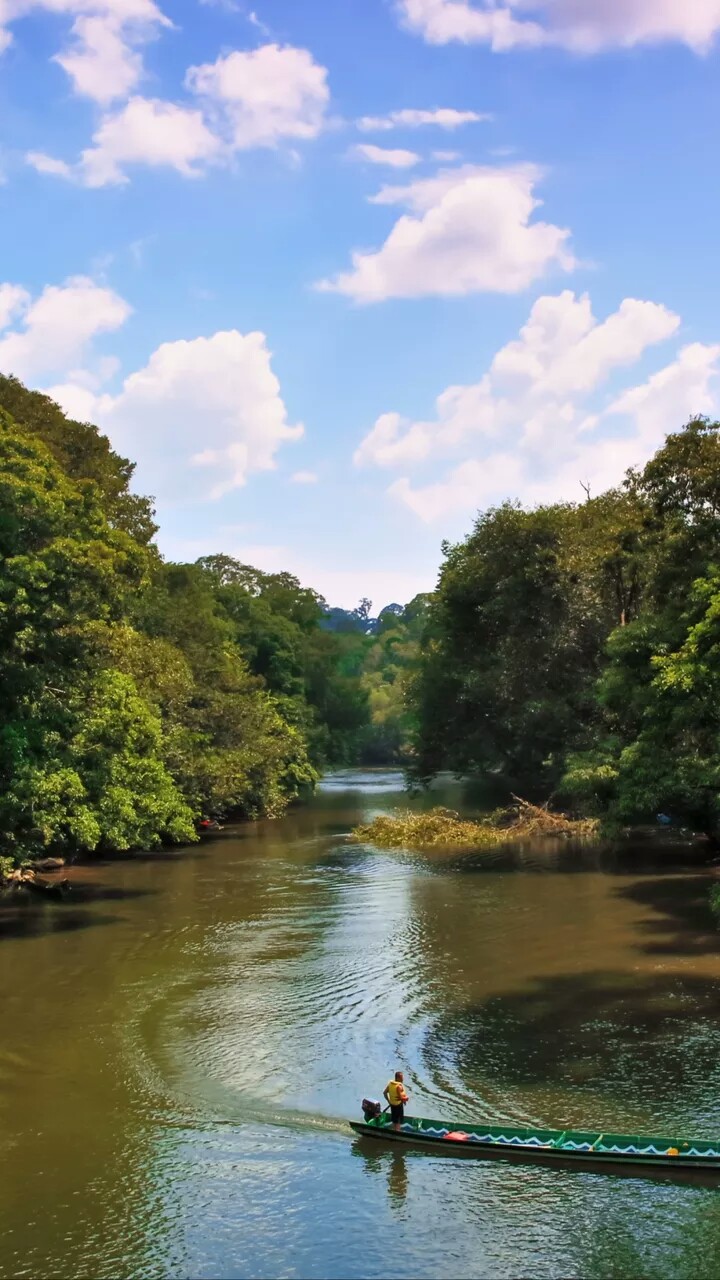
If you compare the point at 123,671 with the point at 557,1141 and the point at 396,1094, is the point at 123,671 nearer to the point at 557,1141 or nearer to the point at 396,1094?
the point at 396,1094

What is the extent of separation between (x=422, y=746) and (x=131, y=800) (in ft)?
100

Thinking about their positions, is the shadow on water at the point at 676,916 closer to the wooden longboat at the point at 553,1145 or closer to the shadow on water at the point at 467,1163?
the wooden longboat at the point at 553,1145

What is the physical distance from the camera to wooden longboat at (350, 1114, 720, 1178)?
1405 cm

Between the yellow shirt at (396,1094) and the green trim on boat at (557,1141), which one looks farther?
the yellow shirt at (396,1094)

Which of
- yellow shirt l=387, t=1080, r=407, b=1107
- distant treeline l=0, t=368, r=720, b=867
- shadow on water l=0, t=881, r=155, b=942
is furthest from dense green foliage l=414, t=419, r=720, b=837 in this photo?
shadow on water l=0, t=881, r=155, b=942

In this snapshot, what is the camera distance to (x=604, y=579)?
47469mm

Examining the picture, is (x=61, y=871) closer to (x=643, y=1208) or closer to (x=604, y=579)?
(x=604, y=579)

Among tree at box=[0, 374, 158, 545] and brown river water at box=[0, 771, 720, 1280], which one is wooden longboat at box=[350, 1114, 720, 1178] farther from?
tree at box=[0, 374, 158, 545]

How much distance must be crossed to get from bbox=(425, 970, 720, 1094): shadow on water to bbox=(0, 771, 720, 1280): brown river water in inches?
3.1

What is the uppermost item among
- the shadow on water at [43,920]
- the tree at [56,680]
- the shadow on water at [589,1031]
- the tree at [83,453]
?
the tree at [83,453]

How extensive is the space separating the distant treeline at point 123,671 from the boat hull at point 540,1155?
15.8 m

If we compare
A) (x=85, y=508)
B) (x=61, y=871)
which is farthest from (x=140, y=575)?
(x=61, y=871)

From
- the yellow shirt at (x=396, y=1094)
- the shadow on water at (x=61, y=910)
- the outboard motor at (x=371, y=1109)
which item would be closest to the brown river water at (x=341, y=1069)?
the shadow on water at (x=61, y=910)

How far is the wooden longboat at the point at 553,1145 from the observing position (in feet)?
46.1
